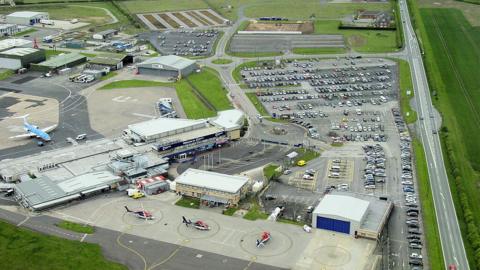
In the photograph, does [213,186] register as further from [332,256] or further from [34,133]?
[34,133]

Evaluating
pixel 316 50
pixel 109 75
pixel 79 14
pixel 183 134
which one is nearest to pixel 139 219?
pixel 183 134

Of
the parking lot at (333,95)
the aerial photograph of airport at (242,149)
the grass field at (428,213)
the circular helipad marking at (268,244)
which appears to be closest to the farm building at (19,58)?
the aerial photograph of airport at (242,149)

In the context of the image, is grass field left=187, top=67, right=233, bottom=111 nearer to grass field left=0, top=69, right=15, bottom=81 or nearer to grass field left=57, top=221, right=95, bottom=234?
grass field left=0, top=69, right=15, bottom=81

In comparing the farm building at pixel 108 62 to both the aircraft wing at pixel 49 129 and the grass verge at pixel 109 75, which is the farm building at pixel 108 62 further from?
the aircraft wing at pixel 49 129

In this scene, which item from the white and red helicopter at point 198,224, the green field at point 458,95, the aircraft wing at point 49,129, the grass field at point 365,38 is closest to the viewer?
the white and red helicopter at point 198,224

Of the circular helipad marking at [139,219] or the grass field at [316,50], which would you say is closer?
the circular helipad marking at [139,219]

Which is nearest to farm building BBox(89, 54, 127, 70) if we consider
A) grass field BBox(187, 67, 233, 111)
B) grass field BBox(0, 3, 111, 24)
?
grass field BBox(187, 67, 233, 111)

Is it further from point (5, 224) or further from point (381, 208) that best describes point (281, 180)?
point (5, 224)
